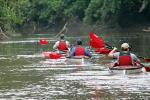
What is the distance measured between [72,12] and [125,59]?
76.7m

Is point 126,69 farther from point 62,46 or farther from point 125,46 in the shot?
point 62,46

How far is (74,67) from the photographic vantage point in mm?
27719

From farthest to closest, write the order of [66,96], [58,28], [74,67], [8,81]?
[58,28] < [74,67] < [8,81] < [66,96]

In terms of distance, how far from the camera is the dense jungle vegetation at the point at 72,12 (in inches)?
2520

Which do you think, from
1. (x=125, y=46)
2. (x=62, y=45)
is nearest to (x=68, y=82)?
(x=125, y=46)

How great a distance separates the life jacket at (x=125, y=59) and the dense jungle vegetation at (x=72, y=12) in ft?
125

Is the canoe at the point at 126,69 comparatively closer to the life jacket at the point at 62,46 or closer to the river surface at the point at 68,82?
the river surface at the point at 68,82

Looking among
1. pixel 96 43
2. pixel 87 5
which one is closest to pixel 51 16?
pixel 87 5

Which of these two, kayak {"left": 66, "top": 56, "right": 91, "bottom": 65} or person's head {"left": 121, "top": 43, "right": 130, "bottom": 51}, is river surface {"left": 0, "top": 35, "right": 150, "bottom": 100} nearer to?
kayak {"left": 66, "top": 56, "right": 91, "bottom": 65}

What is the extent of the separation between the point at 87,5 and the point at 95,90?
79.2 metres

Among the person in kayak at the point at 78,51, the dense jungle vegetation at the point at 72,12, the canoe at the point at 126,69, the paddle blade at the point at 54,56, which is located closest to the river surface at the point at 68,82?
the canoe at the point at 126,69

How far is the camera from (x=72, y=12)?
100 m

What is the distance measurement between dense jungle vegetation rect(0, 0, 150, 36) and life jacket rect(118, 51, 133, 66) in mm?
38191

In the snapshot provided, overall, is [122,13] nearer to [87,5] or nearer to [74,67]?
[87,5]
